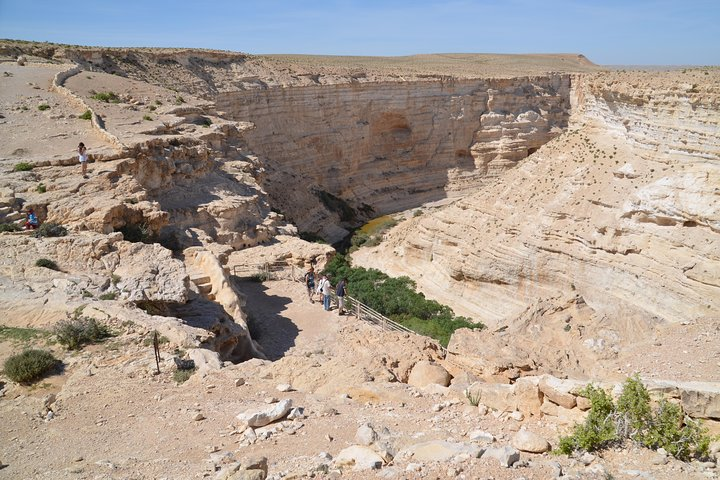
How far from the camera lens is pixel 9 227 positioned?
43.3ft

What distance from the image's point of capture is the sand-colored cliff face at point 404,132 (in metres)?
35.5

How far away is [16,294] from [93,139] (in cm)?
1011

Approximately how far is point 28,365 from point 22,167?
9.84m

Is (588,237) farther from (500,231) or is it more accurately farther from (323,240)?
(323,240)

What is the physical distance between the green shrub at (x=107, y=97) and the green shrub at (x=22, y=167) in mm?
8828

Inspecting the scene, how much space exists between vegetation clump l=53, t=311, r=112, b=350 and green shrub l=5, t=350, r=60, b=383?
0.60 meters

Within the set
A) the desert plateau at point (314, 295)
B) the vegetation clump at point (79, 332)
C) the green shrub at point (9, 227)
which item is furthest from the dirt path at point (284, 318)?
the green shrub at point (9, 227)

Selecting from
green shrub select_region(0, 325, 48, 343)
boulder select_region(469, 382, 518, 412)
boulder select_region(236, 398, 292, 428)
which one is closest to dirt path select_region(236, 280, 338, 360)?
green shrub select_region(0, 325, 48, 343)

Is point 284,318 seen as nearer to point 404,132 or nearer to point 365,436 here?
point 365,436

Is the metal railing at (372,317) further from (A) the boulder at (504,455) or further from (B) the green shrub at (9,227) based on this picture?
(A) the boulder at (504,455)

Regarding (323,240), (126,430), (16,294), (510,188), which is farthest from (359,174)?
(126,430)

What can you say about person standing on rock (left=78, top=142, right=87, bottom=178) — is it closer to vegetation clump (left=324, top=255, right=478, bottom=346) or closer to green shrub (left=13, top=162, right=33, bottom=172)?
green shrub (left=13, top=162, right=33, bottom=172)

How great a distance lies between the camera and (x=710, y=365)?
31.8 feet

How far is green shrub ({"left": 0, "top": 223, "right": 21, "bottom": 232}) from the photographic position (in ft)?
42.9
